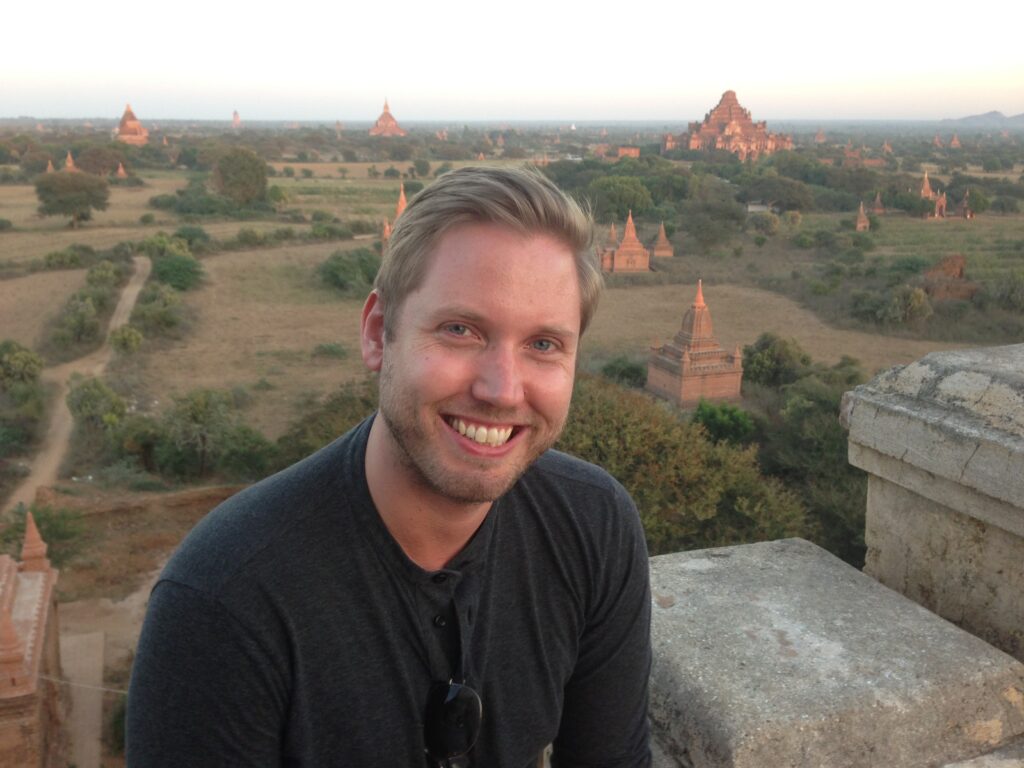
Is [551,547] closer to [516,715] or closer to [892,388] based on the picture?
[516,715]

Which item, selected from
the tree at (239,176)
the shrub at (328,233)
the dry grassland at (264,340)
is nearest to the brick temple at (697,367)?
the dry grassland at (264,340)

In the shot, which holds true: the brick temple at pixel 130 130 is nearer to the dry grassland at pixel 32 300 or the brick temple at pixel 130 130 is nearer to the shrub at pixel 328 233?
the shrub at pixel 328 233

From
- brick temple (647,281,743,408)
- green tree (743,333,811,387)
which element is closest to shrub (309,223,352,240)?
green tree (743,333,811,387)

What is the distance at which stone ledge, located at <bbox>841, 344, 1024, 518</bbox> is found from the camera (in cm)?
167

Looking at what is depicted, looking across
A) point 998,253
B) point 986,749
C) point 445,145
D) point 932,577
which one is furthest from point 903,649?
point 445,145

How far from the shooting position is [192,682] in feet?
3.66

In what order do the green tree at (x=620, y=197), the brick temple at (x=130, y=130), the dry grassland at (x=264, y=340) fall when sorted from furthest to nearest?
the brick temple at (x=130, y=130), the green tree at (x=620, y=197), the dry grassland at (x=264, y=340)

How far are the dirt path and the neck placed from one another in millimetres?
10926

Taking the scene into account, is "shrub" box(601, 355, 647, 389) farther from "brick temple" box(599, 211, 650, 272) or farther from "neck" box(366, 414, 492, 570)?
"neck" box(366, 414, 492, 570)

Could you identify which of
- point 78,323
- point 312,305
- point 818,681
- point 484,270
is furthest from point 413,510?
point 312,305

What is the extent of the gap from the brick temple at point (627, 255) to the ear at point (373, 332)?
84.2 ft

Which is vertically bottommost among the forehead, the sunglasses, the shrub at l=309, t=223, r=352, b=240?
the shrub at l=309, t=223, r=352, b=240

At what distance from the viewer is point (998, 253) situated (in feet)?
96.5

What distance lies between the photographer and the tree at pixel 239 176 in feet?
131
